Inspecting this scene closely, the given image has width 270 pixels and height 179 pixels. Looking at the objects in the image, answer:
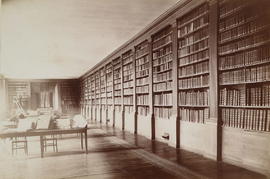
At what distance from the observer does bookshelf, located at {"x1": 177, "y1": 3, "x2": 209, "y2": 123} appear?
4680 mm

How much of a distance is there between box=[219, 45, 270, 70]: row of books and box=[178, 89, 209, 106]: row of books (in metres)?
0.70

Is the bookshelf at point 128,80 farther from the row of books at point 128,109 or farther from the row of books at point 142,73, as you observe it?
the row of books at point 142,73

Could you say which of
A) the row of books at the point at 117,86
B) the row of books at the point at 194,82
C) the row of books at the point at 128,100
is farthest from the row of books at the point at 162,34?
the row of books at the point at 117,86

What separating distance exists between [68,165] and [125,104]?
461 cm

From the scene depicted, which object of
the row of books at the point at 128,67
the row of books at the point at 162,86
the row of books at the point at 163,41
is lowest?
the row of books at the point at 162,86

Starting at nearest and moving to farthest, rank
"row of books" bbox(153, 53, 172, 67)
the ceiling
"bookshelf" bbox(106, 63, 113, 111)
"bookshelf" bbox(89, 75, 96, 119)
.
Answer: the ceiling, "row of books" bbox(153, 53, 172, 67), "bookshelf" bbox(106, 63, 113, 111), "bookshelf" bbox(89, 75, 96, 119)

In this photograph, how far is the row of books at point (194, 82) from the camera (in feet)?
15.4

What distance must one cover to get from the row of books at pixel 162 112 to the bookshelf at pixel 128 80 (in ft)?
6.20

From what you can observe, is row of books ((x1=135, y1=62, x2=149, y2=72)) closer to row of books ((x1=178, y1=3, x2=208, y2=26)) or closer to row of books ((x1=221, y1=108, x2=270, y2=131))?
row of books ((x1=178, y1=3, x2=208, y2=26))

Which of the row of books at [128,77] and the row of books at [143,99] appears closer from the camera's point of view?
the row of books at [143,99]

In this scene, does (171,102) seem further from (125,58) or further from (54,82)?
(54,82)

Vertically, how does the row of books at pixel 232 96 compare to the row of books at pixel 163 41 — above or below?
below

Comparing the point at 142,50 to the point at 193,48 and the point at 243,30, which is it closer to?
the point at 193,48

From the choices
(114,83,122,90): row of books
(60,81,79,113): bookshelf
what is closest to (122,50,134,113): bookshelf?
(114,83,122,90): row of books
